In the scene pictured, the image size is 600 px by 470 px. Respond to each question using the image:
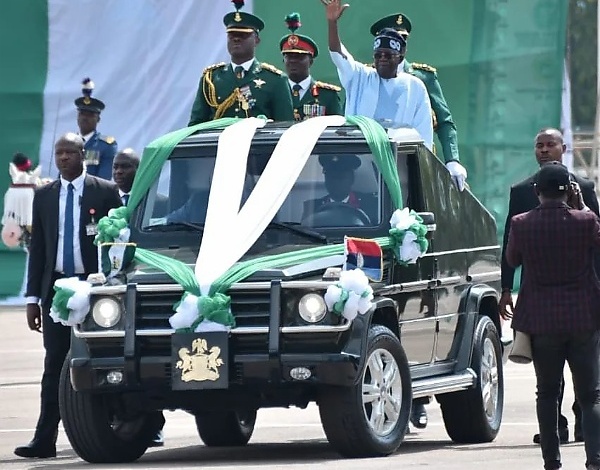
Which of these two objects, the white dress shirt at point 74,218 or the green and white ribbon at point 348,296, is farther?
the white dress shirt at point 74,218

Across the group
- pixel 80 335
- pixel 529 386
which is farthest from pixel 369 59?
pixel 80 335

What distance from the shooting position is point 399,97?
535 inches

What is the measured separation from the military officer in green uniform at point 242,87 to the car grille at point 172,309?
10.0 ft

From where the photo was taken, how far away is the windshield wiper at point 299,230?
1149 centimetres

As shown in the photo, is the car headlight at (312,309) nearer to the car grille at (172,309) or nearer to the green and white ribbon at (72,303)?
the car grille at (172,309)

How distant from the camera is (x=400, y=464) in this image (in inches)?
419

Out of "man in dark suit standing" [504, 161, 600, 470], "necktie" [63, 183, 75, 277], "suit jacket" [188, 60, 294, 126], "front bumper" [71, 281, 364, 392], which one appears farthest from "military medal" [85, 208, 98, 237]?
"man in dark suit standing" [504, 161, 600, 470]

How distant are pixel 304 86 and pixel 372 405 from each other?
15.2 ft

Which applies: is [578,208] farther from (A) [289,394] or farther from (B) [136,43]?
(B) [136,43]

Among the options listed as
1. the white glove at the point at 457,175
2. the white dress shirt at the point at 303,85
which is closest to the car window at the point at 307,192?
the white glove at the point at 457,175

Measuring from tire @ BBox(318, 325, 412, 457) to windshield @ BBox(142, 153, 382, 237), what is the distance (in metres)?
0.92

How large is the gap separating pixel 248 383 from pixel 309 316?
498mm

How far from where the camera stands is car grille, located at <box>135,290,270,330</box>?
10711mm

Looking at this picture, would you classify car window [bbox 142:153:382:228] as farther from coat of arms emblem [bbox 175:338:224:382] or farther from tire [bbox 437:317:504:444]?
tire [bbox 437:317:504:444]
